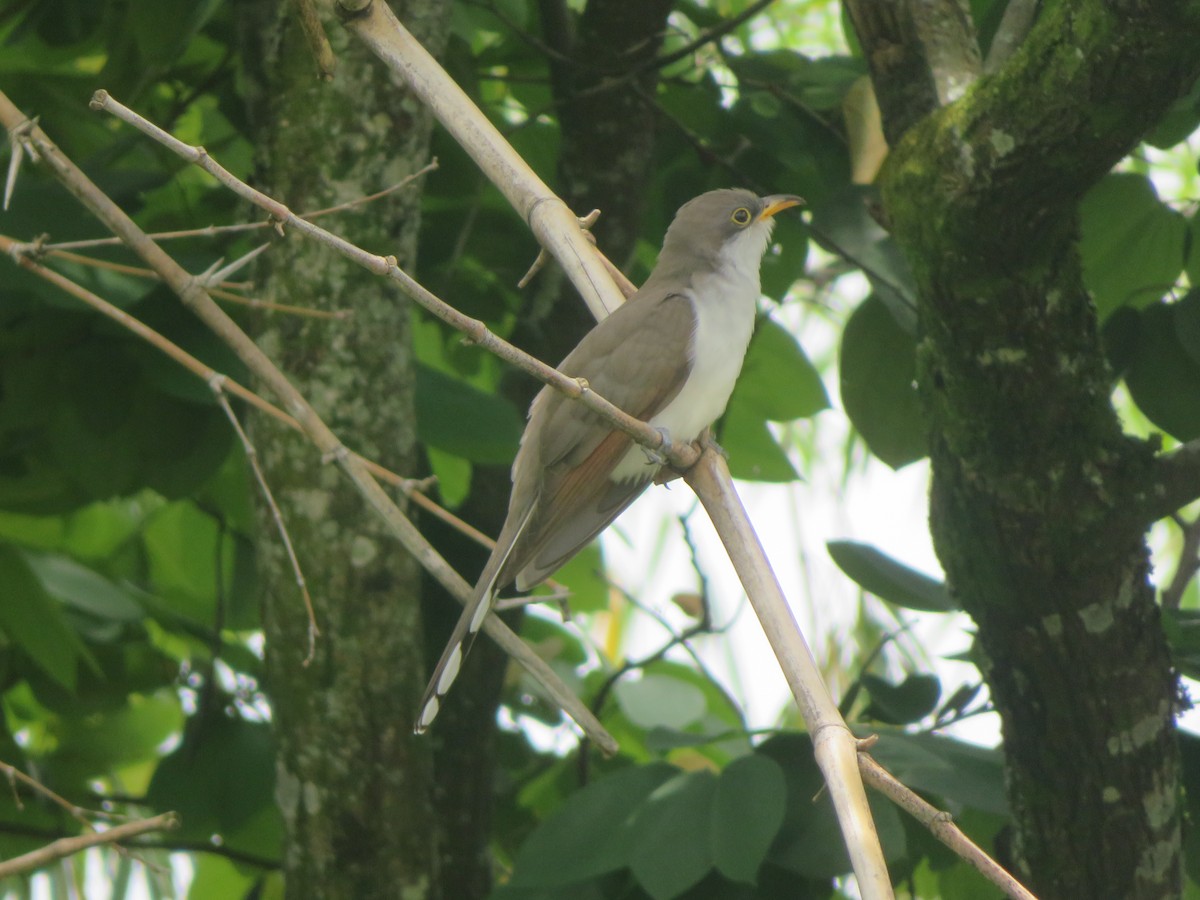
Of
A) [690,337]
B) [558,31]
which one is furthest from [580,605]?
[558,31]

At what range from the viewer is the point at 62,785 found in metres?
4.08

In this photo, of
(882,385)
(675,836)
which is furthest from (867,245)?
(675,836)

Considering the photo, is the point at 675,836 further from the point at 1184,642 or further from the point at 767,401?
the point at 767,401

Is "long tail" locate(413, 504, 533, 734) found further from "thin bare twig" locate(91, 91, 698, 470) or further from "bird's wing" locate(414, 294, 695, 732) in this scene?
"thin bare twig" locate(91, 91, 698, 470)

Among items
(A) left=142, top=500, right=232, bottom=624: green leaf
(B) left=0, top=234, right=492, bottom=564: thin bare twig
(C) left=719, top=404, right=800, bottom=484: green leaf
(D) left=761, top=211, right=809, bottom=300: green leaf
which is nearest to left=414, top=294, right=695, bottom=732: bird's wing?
(B) left=0, top=234, right=492, bottom=564: thin bare twig

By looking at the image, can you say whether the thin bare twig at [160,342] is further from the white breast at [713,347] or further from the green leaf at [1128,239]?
the green leaf at [1128,239]

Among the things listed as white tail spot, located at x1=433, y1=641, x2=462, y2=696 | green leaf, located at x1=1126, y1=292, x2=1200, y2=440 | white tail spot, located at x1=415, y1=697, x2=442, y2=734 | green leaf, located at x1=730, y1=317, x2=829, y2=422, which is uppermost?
green leaf, located at x1=730, y1=317, x2=829, y2=422

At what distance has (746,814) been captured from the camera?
8.91 ft

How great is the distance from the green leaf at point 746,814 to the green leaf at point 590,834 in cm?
22

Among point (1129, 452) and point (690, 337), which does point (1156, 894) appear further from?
point (690, 337)

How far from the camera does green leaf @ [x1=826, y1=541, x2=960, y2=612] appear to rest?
3023 mm

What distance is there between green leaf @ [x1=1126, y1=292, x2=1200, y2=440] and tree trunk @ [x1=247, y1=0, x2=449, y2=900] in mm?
1743

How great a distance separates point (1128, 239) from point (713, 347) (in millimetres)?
1077

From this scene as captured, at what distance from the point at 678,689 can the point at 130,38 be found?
7.74 ft
